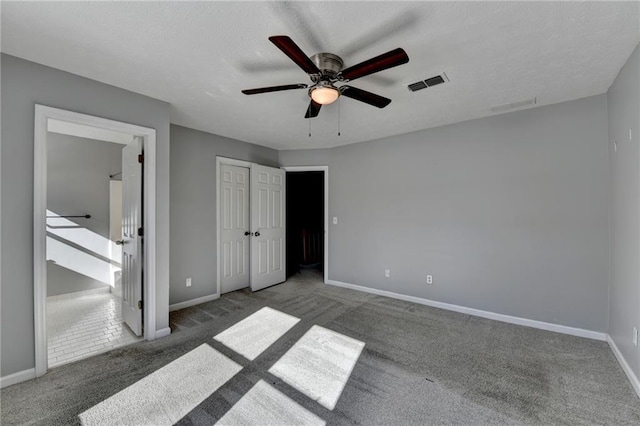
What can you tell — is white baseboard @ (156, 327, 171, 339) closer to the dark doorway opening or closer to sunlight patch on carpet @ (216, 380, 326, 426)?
sunlight patch on carpet @ (216, 380, 326, 426)

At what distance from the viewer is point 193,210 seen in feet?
12.5

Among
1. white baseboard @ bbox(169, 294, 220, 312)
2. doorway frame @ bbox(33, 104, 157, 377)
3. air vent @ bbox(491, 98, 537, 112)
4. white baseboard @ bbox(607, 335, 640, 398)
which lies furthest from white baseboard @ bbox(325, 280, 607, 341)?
doorway frame @ bbox(33, 104, 157, 377)

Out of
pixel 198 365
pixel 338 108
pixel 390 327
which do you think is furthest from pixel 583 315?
pixel 198 365

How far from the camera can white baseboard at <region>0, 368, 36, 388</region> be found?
2.00 m

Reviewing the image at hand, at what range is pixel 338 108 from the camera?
306 cm

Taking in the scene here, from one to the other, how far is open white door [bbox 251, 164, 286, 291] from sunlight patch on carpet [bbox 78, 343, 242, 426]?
209 cm

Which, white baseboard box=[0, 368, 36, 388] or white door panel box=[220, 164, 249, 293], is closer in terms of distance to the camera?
white baseboard box=[0, 368, 36, 388]

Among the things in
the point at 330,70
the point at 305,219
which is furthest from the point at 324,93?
the point at 305,219

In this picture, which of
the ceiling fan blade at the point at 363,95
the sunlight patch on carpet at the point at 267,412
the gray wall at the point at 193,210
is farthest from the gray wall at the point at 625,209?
the gray wall at the point at 193,210

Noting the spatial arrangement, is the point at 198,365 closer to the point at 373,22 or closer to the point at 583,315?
the point at 373,22

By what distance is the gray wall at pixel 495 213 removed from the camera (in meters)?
2.79

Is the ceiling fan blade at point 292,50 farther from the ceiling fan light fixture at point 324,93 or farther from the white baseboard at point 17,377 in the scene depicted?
the white baseboard at point 17,377

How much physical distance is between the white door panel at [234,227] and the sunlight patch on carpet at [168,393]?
1.94m

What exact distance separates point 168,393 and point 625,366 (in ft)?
11.8
